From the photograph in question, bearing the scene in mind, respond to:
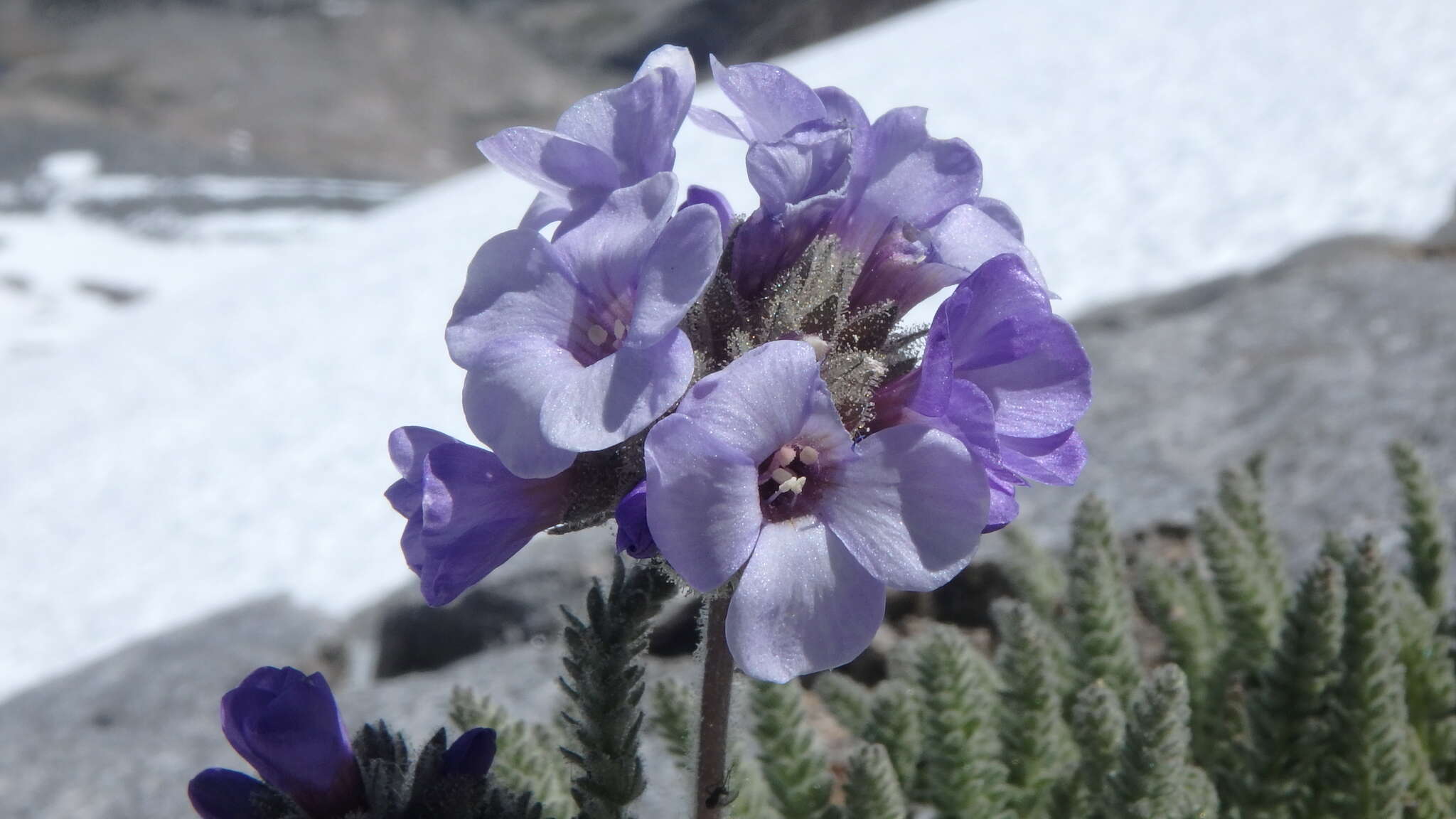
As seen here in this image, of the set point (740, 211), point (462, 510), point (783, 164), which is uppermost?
point (783, 164)

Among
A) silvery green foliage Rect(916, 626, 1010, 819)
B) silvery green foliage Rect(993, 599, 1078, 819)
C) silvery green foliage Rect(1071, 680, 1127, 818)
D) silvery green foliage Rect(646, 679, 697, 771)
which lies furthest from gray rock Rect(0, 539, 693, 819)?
silvery green foliage Rect(1071, 680, 1127, 818)

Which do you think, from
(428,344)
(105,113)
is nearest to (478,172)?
(428,344)

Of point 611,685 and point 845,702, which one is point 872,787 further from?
point 845,702

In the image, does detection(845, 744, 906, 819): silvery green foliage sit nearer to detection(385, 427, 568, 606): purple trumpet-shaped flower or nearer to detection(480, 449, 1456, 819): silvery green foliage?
detection(480, 449, 1456, 819): silvery green foliage

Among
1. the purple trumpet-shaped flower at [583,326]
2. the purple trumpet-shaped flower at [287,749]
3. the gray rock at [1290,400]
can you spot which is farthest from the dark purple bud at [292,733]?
the gray rock at [1290,400]

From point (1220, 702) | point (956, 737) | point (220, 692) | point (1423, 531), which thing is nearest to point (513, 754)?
point (956, 737)

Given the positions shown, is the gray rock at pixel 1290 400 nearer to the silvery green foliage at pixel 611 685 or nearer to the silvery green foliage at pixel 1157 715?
the silvery green foliage at pixel 1157 715

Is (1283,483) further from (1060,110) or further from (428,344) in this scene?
(1060,110)
